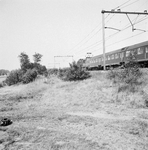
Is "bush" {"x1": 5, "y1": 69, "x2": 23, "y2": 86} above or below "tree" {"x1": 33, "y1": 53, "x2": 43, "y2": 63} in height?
below

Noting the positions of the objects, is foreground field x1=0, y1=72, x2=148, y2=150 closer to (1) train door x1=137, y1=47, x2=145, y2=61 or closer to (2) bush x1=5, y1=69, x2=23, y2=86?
(1) train door x1=137, y1=47, x2=145, y2=61

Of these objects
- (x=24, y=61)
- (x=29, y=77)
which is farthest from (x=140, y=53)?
(x=24, y=61)

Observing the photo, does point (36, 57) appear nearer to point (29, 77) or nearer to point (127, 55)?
point (29, 77)

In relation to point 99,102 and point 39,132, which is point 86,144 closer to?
point 39,132

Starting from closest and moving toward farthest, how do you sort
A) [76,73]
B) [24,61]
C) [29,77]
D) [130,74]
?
[130,74]
[76,73]
[29,77]
[24,61]

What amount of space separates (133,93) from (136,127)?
5122 mm

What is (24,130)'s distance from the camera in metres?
6.22

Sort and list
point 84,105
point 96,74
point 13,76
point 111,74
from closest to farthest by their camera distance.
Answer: point 84,105
point 111,74
point 96,74
point 13,76

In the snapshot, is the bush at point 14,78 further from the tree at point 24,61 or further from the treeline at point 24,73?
the tree at point 24,61

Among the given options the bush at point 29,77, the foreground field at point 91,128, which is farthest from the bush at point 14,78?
the foreground field at point 91,128

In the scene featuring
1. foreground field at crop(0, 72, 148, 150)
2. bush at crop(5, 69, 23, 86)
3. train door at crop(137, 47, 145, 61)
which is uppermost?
train door at crop(137, 47, 145, 61)

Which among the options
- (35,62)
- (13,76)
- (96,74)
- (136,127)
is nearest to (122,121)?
(136,127)

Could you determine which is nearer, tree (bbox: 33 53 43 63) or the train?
the train

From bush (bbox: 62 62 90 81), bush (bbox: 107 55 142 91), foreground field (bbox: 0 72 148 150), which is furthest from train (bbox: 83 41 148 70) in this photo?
bush (bbox: 62 62 90 81)
